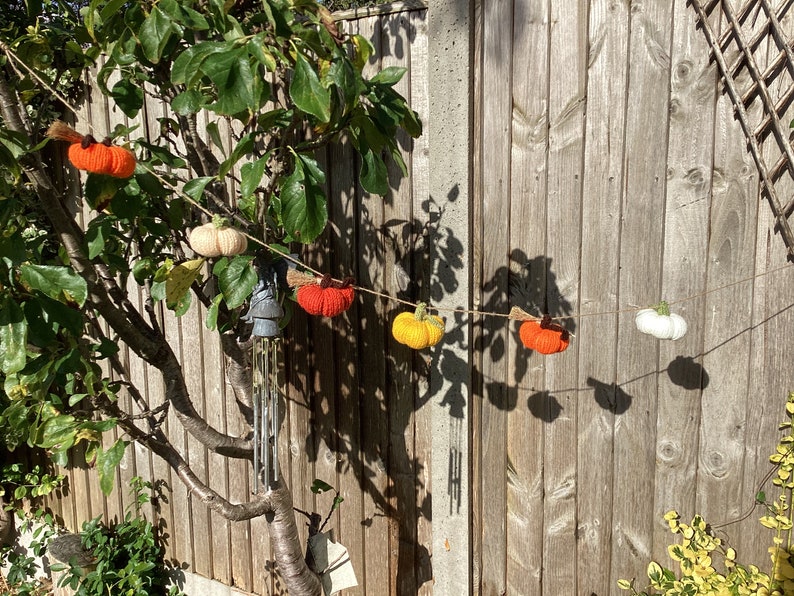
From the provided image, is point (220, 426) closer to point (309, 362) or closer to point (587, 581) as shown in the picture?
point (309, 362)

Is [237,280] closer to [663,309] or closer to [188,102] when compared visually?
[188,102]

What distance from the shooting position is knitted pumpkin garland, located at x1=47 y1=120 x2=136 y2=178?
3.95 ft

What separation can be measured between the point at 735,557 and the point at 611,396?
0.53m

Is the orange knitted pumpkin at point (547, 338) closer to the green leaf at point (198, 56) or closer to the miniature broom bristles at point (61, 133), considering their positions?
the green leaf at point (198, 56)

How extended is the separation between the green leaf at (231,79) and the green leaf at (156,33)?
25cm

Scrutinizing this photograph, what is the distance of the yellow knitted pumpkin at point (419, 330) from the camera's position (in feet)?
4.76

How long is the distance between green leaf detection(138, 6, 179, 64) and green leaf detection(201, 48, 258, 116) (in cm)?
25

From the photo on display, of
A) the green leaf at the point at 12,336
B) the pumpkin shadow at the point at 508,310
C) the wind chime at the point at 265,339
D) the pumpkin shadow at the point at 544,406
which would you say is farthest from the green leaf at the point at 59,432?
the pumpkin shadow at the point at 544,406

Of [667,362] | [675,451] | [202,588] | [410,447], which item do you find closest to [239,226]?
[410,447]

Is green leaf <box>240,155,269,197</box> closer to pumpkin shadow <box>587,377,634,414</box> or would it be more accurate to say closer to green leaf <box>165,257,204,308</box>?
green leaf <box>165,257,204,308</box>

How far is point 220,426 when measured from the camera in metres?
2.39

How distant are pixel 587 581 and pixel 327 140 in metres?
1.49

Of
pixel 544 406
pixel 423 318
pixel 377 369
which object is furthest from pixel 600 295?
pixel 377 369

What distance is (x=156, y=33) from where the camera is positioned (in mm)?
1199
